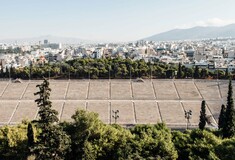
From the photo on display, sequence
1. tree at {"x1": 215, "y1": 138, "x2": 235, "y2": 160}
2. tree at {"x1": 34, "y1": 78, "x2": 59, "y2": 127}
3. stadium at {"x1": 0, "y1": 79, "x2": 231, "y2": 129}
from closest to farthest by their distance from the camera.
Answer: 1. tree at {"x1": 34, "y1": 78, "x2": 59, "y2": 127}
2. tree at {"x1": 215, "y1": 138, "x2": 235, "y2": 160}
3. stadium at {"x1": 0, "y1": 79, "x2": 231, "y2": 129}

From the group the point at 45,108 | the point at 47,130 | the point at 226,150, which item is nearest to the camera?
the point at 45,108

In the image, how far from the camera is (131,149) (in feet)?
79.7

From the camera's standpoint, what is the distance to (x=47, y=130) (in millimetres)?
19281

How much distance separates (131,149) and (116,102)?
2922 cm

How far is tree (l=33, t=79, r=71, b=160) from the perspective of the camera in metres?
19.0

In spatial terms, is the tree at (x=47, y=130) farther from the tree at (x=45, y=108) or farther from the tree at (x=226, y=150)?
the tree at (x=226, y=150)

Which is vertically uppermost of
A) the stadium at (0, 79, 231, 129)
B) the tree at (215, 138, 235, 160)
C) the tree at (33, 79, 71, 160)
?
the tree at (33, 79, 71, 160)

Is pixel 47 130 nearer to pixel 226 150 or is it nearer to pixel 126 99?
pixel 226 150

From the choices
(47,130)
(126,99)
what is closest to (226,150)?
(47,130)

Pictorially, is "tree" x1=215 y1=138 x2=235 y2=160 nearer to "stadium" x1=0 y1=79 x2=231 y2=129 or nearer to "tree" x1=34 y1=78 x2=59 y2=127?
"tree" x1=34 y1=78 x2=59 y2=127

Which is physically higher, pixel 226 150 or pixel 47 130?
pixel 47 130

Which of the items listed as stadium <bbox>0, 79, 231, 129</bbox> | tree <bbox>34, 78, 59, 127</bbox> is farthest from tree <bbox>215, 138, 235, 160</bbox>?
stadium <bbox>0, 79, 231, 129</bbox>

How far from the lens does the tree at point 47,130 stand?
18953 mm

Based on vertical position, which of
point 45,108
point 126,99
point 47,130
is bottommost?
point 126,99
